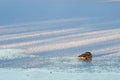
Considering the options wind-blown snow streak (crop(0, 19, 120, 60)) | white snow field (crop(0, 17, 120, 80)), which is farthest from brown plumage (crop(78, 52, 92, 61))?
wind-blown snow streak (crop(0, 19, 120, 60))

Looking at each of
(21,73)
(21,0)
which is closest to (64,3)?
(21,0)

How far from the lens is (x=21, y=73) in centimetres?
536

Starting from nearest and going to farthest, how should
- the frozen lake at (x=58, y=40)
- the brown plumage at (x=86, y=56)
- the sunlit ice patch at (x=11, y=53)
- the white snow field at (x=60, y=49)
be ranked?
the white snow field at (x=60, y=49)
the frozen lake at (x=58, y=40)
the brown plumage at (x=86, y=56)
the sunlit ice patch at (x=11, y=53)

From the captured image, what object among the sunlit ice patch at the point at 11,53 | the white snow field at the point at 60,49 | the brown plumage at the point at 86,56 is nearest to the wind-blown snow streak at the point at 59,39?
the white snow field at the point at 60,49

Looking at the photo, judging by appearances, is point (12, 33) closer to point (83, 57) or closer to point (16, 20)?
point (16, 20)

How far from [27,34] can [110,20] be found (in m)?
2.43

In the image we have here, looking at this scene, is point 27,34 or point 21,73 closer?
point 21,73

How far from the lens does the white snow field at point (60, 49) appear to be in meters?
5.39

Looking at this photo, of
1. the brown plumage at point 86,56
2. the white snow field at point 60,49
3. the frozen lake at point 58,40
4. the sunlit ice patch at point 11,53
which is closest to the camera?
the white snow field at point 60,49

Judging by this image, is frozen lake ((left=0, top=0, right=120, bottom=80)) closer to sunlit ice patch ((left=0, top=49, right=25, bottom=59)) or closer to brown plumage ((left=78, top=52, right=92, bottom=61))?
sunlit ice patch ((left=0, top=49, right=25, bottom=59))

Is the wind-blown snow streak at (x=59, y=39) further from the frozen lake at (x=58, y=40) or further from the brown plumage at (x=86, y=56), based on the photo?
the brown plumage at (x=86, y=56)

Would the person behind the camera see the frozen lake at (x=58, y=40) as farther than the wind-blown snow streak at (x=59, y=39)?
No

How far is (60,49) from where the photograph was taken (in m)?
7.04

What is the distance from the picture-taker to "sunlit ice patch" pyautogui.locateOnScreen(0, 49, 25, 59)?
6.43 meters
